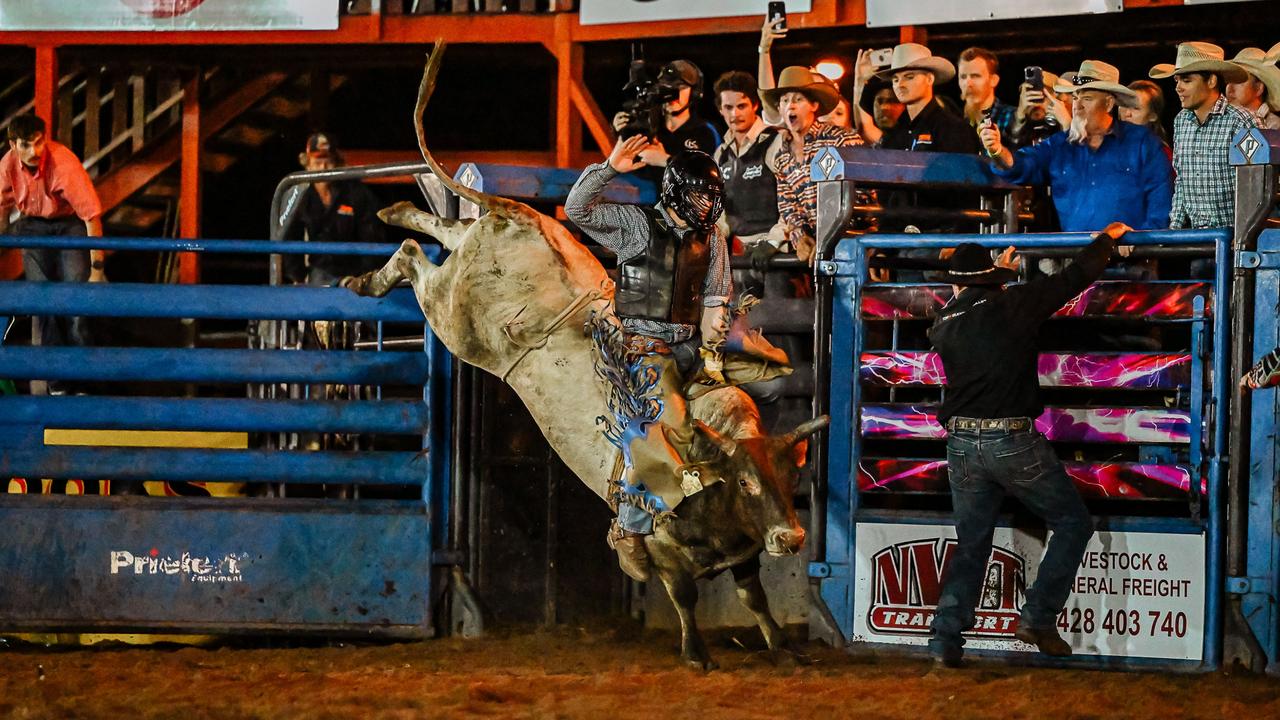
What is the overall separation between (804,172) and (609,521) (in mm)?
1952

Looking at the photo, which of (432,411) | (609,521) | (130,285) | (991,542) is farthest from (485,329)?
(991,542)

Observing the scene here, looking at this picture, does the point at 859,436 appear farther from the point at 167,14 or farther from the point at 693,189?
the point at 167,14

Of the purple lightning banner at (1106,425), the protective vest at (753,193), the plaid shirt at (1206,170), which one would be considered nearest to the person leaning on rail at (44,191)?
the protective vest at (753,193)

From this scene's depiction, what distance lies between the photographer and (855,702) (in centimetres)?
578

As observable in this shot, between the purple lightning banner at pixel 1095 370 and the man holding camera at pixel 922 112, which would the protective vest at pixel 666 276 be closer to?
the purple lightning banner at pixel 1095 370

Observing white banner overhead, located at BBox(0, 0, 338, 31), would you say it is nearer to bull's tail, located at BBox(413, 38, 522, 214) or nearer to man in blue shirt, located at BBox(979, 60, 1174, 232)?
bull's tail, located at BBox(413, 38, 522, 214)

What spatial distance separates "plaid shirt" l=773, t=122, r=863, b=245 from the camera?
24.9 feet

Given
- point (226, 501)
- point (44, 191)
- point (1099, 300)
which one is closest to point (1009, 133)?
point (1099, 300)

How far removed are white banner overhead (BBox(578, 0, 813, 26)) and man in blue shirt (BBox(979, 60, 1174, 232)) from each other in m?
3.39

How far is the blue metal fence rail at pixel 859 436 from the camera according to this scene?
6359mm

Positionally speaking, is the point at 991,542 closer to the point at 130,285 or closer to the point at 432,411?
the point at 432,411

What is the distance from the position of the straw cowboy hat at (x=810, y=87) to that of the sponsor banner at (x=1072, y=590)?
237 cm

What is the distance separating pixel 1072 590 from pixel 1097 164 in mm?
1940

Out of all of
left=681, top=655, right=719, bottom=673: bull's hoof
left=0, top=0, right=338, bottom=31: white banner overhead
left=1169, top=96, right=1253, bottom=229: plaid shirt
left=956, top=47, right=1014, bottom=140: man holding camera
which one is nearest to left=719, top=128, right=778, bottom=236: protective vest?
left=956, top=47, right=1014, bottom=140: man holding camera
